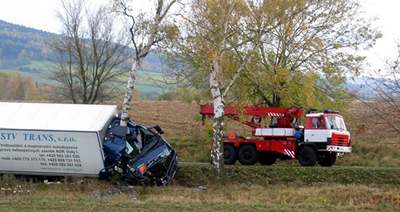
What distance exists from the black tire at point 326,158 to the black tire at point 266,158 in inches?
87.9

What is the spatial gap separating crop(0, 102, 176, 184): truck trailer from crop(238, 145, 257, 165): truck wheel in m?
6.19

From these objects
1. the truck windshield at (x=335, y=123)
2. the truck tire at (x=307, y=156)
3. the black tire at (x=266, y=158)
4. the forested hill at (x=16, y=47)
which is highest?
the forested hill at (x=16, y=47)

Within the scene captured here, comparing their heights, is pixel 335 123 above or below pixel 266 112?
below

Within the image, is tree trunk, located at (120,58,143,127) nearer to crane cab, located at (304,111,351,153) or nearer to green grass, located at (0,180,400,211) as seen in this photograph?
green grass, located at (0,180,400,211)

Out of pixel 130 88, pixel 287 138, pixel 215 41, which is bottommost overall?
pixel 287 138

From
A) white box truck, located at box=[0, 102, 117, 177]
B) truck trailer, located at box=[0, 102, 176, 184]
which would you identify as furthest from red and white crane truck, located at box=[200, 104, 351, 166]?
white box truck, located at box=[0, 102, 117, 177]

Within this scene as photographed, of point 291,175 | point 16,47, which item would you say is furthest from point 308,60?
point 16,47

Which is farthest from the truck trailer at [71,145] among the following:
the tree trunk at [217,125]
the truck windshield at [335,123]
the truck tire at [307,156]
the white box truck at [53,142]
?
the truck windshield at [335,123]

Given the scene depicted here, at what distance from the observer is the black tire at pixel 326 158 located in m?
29.4

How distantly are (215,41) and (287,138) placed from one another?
6701mm

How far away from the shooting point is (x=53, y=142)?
78.5 feet

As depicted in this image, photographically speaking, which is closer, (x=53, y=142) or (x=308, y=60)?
(x=53, y=142)

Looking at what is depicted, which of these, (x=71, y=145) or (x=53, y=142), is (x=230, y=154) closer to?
(x=71, y=145)

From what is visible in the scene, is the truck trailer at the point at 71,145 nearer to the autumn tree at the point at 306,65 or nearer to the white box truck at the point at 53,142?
the white box truck at the point at 53,142
